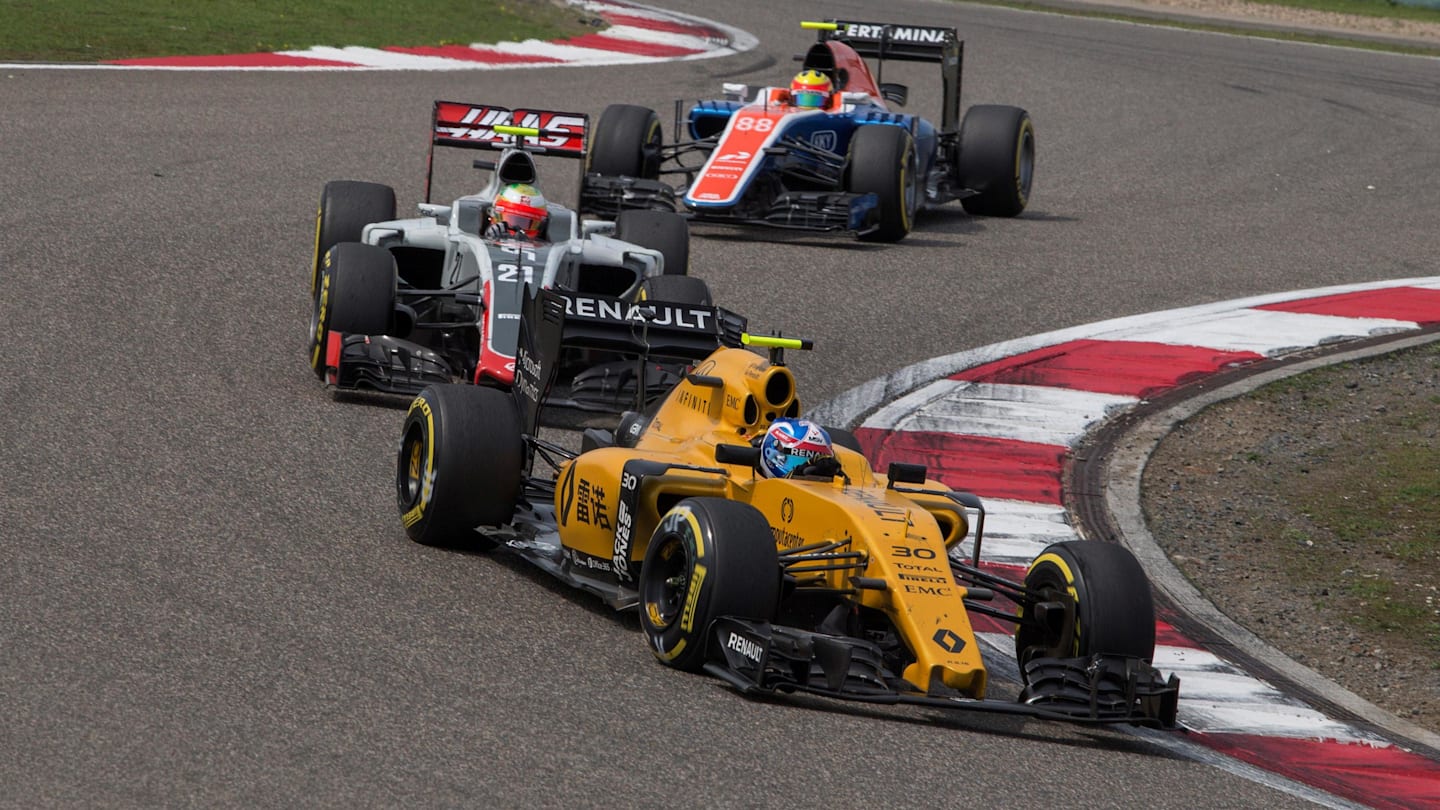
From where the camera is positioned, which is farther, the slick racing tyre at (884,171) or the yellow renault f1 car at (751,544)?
the slick racing tyre at (884,171)

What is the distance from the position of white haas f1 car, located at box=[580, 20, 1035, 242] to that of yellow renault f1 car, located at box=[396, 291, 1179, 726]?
744 cm

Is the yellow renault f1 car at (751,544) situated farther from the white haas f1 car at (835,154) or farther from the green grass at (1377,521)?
the white haas f1 car at (835,154)

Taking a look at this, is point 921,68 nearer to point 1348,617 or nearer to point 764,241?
point 764,241

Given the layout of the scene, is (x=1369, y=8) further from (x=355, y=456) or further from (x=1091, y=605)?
(x=1091, y=605)

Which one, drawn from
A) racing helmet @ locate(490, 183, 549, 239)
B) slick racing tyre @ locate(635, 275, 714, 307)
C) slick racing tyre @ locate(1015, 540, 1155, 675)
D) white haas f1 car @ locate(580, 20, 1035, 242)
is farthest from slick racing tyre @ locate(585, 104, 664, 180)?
slick racing tyre @ locate(1015, 540, 1155, 675)

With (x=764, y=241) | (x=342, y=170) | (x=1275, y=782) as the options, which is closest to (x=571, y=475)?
(x=1275, y=782)

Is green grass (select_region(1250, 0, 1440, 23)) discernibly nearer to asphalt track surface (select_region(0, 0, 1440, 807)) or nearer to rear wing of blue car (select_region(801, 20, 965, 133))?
asphalt track surface (select_region(0, 0, 1440, 807))

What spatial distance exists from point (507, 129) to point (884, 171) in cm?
444

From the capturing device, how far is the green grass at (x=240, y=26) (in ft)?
73.4

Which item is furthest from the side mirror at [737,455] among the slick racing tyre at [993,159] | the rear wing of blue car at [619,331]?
the slick racing tyre at [993,159]

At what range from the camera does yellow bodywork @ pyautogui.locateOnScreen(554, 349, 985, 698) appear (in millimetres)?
7125

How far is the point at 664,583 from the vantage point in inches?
300

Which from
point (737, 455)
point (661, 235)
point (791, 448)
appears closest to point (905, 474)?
point (791, 448)

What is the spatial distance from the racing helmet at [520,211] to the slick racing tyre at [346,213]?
2.86ft
